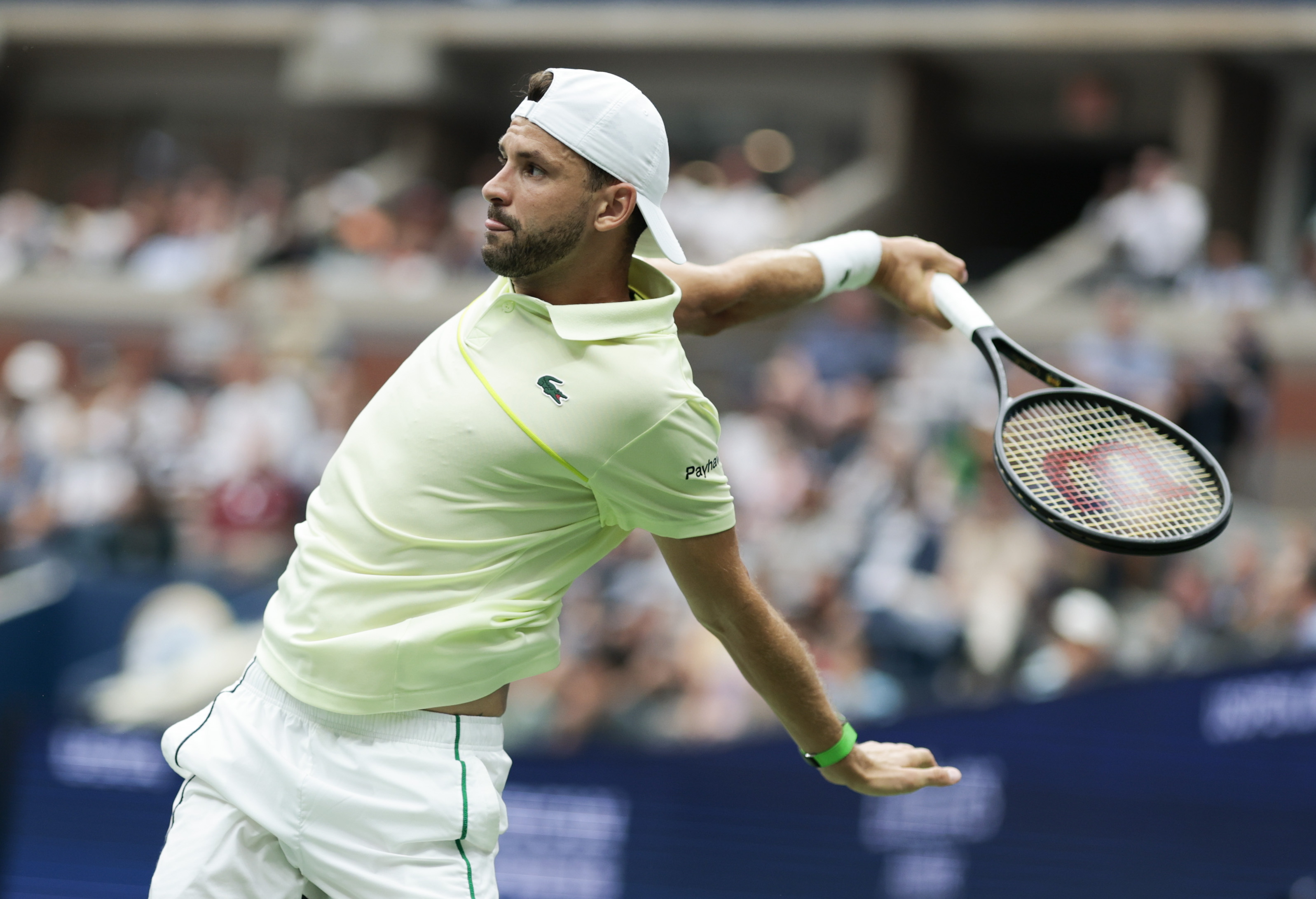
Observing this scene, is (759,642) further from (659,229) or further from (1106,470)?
(1106,470)

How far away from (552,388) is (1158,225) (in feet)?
33.3

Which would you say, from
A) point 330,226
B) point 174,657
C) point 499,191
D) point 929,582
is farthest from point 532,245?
point 330,226

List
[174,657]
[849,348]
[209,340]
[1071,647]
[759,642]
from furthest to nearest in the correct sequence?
[209,340], [849,348], [174,657], [1071,647], [759,642]

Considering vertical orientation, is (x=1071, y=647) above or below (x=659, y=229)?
below

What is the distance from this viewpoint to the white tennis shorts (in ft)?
9.52

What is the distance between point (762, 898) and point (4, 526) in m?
6.87

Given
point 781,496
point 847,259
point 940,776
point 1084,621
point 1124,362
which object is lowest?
point 781,496

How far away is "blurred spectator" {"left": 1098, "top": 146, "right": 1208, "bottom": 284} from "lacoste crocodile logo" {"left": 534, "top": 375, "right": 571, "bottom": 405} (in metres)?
10.0

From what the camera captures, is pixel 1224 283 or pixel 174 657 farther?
pixel 1224 283

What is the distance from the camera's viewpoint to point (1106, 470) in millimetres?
3717

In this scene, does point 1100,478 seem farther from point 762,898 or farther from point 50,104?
point 50,104

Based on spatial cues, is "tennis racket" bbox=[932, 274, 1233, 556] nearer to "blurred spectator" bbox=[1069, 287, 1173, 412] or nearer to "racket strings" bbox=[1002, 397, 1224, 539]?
"racket strings" bbox=[1002, 397, 1224, 539]

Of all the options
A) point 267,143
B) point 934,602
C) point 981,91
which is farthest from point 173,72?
point 934,602

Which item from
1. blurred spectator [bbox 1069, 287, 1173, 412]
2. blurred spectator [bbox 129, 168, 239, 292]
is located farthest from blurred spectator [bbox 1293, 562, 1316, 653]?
blurred spectator [bbox 129, 168, 239, 292]
